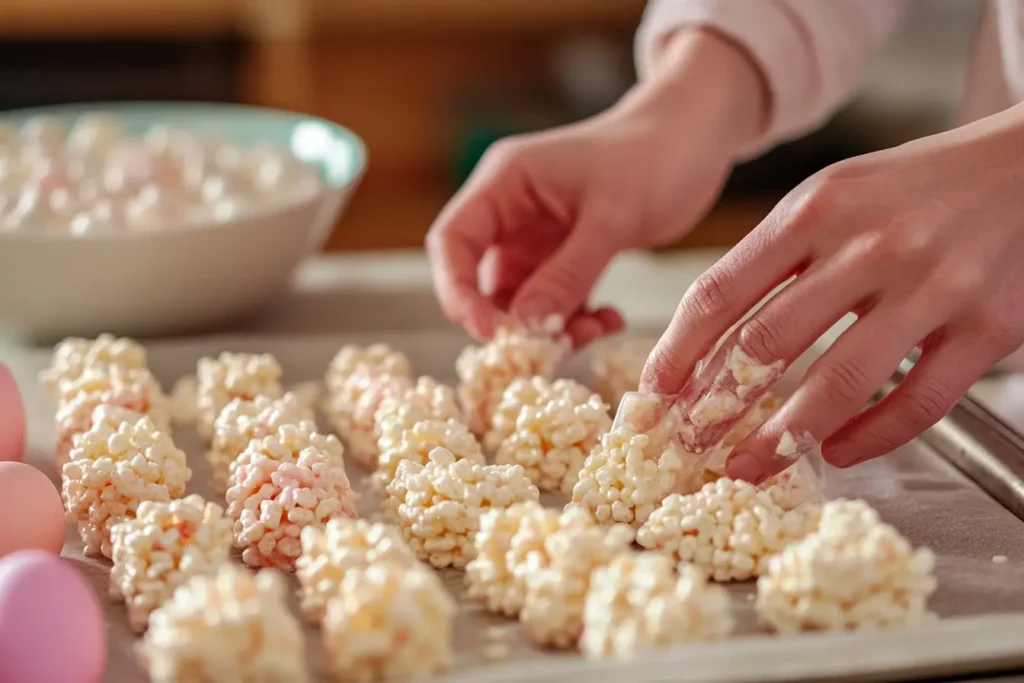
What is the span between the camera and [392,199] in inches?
113

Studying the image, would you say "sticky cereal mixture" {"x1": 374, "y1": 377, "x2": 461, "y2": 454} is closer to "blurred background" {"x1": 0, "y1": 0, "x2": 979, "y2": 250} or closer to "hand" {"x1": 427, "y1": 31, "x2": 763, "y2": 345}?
"hand" {"x1": 427, "y1": 31, "x2": 763, "y2": 345}

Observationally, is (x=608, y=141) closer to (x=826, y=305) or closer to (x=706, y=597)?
(x=826, y=305)

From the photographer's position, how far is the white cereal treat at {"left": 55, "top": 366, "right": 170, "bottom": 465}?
87cm

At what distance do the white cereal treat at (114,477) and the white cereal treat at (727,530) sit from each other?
30cm

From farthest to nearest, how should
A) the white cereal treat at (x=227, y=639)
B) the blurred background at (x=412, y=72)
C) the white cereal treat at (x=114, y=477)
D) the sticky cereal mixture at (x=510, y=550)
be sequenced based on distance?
the blurred background at (x=412, y=72) → the white cereal treat at (x=114, y=477) → the sticky cereal mixture at (x=510, y=550) → the white cereal treat at (x=227, y=639)

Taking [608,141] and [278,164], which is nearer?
[608,141]

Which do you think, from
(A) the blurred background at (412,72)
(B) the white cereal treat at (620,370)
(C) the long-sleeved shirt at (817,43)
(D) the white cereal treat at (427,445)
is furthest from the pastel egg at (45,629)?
(A) the blurred background at (412,72)

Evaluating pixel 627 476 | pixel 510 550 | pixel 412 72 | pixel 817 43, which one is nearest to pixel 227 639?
pixel 510 550

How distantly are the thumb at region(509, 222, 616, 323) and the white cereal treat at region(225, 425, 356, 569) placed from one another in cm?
27

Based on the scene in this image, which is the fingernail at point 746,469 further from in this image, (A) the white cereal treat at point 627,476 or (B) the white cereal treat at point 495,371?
(B) the white cereal treat at point 495,371

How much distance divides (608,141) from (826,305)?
0.41 m

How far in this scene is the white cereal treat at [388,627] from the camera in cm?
56

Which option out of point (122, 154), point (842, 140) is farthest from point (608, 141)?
point (842, 140)

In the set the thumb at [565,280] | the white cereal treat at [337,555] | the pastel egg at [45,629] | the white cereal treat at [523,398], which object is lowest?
the pastel egg at [45,629]
